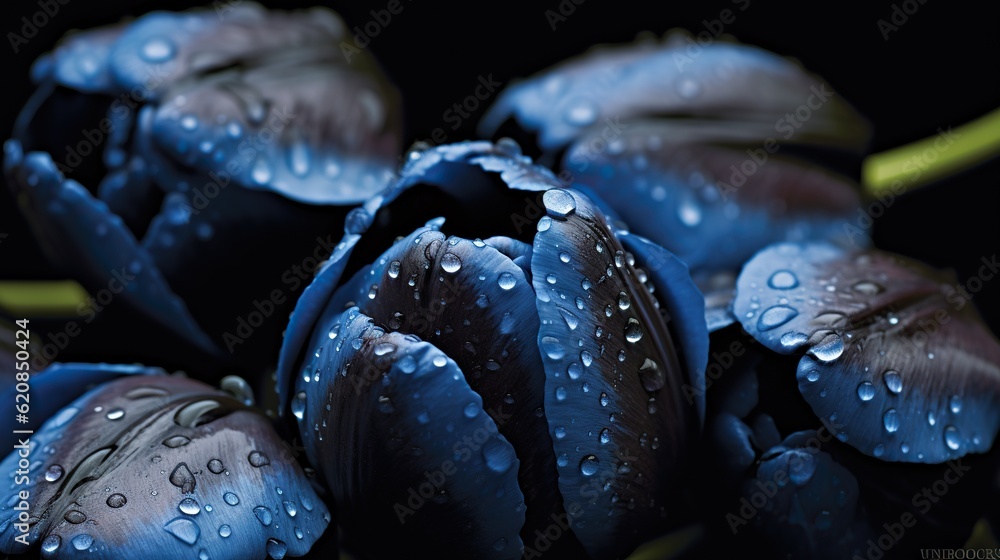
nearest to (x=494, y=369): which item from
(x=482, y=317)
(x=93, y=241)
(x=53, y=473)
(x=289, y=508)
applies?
(x=482, y=317)

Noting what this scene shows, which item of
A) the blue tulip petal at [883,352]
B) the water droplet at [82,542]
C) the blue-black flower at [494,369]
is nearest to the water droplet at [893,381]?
the blue tulip petal at [883,352]

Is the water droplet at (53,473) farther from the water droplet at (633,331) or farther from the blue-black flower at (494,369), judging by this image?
the water droplet at (633,331)

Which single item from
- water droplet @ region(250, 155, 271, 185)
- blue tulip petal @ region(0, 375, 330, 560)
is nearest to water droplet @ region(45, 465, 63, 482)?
blue tulip petal @ region(0, 375, 330, 560)

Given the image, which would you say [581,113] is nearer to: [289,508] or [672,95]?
[672,95]

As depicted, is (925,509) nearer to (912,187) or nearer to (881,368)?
(881,368)

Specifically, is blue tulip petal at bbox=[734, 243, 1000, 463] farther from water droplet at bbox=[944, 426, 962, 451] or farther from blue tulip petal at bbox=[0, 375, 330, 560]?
blue tulip petal at bbox=[0, 375, 330, 560]

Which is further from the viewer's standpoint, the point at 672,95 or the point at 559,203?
the point at 672,95

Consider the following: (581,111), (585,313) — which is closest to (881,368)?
Result: (585,313)
